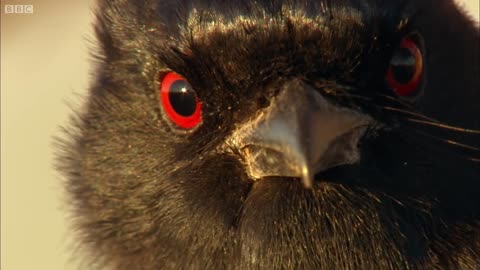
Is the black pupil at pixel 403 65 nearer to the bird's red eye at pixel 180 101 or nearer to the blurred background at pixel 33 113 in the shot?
the bird's red eye at pixel 180 101

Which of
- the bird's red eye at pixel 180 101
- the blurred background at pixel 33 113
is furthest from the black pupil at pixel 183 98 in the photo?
the blurred background at pixel 33 113

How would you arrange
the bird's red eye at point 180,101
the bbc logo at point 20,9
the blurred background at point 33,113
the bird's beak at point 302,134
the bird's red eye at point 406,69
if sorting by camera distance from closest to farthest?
the bird's beak at point 302,134 → the bird's red eye at point 406,69 → the bird's red eye at point 180,101 → the blurred background at point 33,113 → the bbc logo at point 20,9

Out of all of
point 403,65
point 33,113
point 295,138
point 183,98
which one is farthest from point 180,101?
point 33,113

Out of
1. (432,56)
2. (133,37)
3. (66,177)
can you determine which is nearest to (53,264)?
Result: (66,177)

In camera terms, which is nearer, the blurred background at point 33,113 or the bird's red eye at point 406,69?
the bird's red eye at point 406,69

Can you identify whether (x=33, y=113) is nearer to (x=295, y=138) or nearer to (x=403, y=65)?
(x=403, y=65)

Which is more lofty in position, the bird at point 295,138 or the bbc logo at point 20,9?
the bbc logo at point 20,9

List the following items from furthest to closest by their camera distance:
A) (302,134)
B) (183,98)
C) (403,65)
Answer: (183,98) → (403,65) → (302,134)
